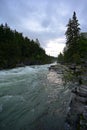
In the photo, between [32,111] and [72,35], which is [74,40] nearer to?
[72,35]

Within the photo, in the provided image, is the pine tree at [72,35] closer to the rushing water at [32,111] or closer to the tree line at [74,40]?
the tree line at [74,40]

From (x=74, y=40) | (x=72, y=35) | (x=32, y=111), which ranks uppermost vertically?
(x=72, y=35)

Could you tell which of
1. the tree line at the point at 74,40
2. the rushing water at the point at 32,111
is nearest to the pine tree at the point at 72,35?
the tree line at the point at 74,40

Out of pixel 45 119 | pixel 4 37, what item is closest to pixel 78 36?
pixel 4 37

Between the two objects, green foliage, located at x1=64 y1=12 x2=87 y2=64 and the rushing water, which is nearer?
the rushing water

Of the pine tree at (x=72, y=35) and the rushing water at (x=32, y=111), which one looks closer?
the rushing water at (x=32, y=111)

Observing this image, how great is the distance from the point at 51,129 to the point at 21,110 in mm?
2367

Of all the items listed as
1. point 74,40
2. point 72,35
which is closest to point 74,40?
point 74,40

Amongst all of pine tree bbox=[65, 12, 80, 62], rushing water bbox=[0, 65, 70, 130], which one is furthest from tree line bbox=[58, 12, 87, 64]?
rushing water bbox=[0, 65, 70, 130]

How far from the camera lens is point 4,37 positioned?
172ft

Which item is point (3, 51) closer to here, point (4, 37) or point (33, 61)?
point (4, 37)

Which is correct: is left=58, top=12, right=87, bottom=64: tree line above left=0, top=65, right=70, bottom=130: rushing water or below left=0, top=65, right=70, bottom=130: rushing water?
above

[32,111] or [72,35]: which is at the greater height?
[72,35]

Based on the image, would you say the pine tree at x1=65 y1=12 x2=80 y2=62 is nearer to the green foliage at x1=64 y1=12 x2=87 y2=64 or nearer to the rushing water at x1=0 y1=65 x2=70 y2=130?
the green foliage at x1=64 y1=12 x2=87 y2=64
